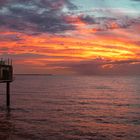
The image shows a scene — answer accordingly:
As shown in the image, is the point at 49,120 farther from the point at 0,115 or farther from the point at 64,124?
the point at 0,115

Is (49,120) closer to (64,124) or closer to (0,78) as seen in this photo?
(64,124)

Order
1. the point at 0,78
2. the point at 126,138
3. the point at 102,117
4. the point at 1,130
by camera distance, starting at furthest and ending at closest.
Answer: the point at 0,78 → the point at 102,117 → the point at 1,130 → the point at 126,138

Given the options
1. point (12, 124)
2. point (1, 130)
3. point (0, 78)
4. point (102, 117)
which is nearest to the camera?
point (1, 130)

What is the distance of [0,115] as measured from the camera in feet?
170

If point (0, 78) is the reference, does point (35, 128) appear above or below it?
below

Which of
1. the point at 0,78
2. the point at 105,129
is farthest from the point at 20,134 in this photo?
the point at 0,78

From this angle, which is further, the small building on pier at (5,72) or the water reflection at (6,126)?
the small building on pier at (5,72)

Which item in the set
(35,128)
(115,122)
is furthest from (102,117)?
(35,128)

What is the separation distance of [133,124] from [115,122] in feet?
9.15

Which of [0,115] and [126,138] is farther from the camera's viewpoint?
[0,115]

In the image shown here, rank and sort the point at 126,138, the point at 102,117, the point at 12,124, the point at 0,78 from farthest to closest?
the point at 0,78 < the point at 102,117 < the point at 12,124 < the point at 126,138

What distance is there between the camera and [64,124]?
43562 mm

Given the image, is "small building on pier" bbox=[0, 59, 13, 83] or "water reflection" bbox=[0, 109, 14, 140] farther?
"small building on pier" bbox=[0, 59, 13, 83]

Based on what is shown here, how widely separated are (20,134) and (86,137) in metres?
7.38
